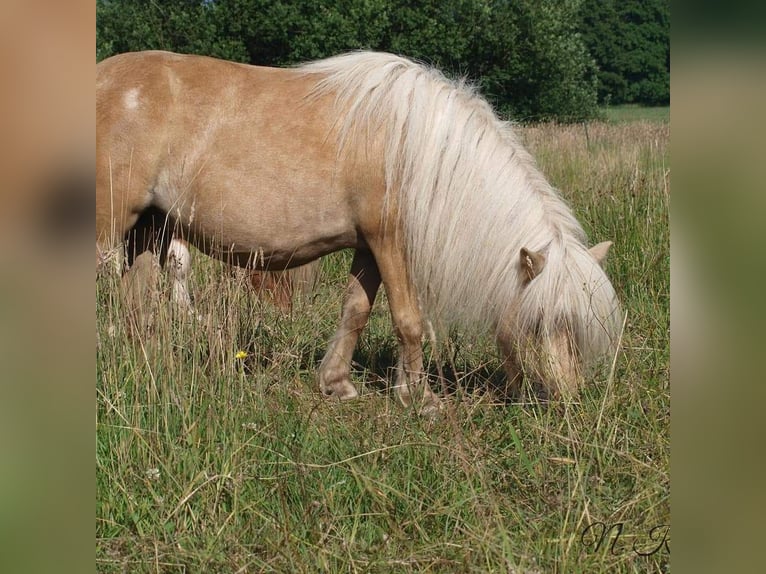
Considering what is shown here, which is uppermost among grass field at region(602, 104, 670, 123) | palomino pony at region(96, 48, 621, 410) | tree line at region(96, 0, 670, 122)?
tree line at region(96, 0, 670, 122)

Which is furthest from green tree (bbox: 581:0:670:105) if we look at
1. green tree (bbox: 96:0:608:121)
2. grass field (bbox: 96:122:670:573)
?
grass field (bbox: 96:122:670:573)

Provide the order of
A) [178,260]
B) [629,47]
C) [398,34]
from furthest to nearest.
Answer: [629,47] → [398,34] → [178,260]

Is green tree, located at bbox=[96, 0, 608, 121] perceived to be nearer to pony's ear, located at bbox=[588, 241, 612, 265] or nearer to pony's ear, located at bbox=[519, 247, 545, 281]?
pony's ear, located at bbox=[588, 241, 612, 265]

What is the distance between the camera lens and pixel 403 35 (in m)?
23.7

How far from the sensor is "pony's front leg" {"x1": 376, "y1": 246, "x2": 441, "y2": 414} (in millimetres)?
3838

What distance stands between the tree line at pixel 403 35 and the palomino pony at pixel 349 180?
15.1 metres

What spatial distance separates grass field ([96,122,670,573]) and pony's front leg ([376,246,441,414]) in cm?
41

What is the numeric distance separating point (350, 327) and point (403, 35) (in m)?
21.3

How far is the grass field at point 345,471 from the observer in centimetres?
218

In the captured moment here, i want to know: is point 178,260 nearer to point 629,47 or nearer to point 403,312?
point 403,312

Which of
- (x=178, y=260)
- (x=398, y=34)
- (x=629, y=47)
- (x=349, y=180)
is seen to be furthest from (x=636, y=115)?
(x=178, y=260)

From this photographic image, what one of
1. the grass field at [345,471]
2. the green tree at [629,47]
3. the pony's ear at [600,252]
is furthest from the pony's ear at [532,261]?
the green tree at [629,47]

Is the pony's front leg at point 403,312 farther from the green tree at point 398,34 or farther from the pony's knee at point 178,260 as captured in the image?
the green tree at point 398,34
